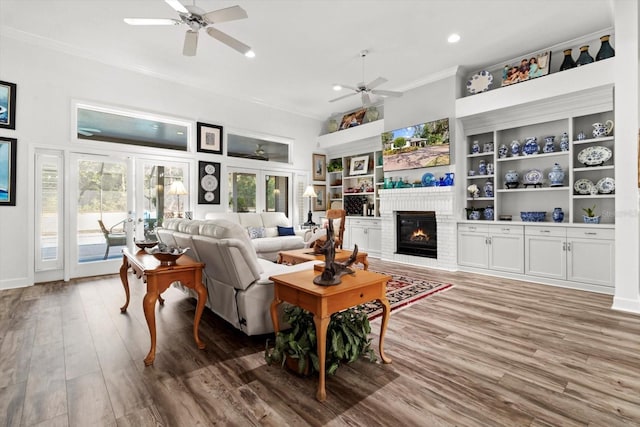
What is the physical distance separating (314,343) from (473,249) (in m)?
4.17

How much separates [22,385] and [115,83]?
484cm

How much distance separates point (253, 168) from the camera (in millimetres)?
7012

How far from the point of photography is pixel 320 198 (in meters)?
8.25

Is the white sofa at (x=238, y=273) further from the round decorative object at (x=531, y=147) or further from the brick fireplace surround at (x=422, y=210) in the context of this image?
the round decorative object at (x=531, y=147)

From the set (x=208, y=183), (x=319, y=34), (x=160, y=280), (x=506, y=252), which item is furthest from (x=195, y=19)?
(x=506, y=252)

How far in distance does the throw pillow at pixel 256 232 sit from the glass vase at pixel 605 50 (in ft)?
19.5

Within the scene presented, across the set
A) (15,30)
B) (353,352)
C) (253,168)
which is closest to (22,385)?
(353,352)

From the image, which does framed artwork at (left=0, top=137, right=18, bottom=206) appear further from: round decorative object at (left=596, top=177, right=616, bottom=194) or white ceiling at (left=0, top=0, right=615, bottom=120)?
round decorative object at (left=596, top=177, right=616, bottom=194)

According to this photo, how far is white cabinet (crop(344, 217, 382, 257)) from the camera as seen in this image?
22.8 ft

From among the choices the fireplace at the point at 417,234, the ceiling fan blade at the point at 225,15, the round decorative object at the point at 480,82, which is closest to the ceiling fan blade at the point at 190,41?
the ceiling fan blade at the point at 225,15

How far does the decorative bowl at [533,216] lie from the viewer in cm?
474

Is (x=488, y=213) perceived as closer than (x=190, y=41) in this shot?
No

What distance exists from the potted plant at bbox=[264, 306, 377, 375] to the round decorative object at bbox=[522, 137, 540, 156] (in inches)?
170

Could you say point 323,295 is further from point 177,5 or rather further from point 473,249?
point 473,249
